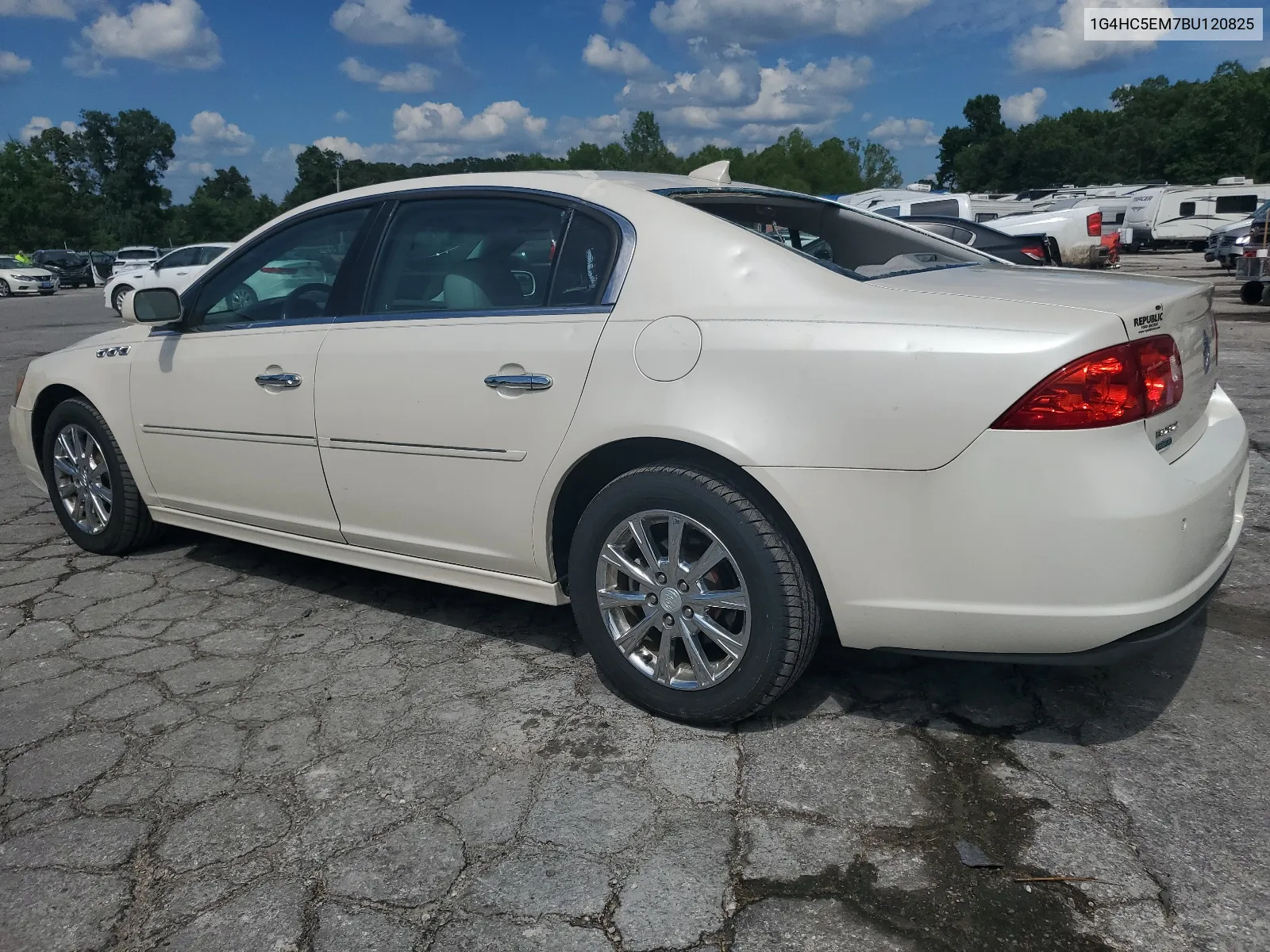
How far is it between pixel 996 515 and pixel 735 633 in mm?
764

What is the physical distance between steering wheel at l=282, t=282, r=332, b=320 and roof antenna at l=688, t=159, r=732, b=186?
137 cm

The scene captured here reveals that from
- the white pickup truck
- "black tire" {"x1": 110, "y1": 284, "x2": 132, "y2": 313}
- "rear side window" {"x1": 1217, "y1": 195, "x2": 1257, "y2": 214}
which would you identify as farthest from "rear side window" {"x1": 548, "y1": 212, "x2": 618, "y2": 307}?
"rear side window" {"x1": 1217, "y1": 195, "x2": 1257, "y2": 214}

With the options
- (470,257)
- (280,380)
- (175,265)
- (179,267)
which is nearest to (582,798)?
(470,257)

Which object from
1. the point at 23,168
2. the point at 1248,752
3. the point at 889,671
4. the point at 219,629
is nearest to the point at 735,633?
the point at 889,671

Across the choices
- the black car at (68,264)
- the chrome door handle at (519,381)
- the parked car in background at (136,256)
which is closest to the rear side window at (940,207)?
the chrome door handle at (519,381)

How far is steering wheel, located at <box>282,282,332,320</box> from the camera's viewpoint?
3.71 m

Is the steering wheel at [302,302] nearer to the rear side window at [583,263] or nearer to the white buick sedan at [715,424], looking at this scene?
the white buick sedan at [715,424]

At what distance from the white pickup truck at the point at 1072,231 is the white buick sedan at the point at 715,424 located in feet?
42.5

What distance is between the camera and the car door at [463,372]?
304 centimetres

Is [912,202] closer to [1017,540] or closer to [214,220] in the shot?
[1017,540]

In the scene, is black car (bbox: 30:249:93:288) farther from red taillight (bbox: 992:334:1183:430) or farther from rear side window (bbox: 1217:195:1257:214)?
red taillight (bbox: 992:334:1183:430)

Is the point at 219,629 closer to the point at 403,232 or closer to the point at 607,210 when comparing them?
the point at 403,232

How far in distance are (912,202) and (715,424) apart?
23428mm

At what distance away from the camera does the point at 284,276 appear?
154 inches
